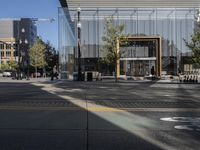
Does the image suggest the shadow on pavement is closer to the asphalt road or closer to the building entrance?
the asphalt road

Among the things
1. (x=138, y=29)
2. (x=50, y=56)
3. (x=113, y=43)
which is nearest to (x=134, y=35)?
(x=138, y=29)

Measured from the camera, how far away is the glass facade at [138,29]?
212 feet

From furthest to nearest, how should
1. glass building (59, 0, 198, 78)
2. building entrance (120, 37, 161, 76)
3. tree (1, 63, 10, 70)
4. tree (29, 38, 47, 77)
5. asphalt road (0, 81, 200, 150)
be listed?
tree (1, 63, 10, 70) → tree (29, 38, 47, 77) → building entrance (120, 37, 161, 76) → glass building (59, 0, 198, 78) → asphalt road (0, 81, 200, 150)

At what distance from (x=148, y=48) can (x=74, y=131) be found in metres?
54.1

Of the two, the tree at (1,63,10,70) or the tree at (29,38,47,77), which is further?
the tree at (1,63,10,70)

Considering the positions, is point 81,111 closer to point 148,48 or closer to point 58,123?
point 58,123

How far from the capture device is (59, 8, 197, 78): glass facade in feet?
212

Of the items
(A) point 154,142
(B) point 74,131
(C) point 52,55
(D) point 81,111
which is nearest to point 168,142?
(A) point 154,142

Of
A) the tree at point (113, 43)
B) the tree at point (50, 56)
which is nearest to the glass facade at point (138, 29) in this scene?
the tree at point (113, 43)

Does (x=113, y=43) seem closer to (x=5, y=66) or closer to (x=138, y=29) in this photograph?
(x=138, y=29)

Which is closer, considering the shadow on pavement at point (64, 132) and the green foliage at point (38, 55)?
the shadow on pavement at point (64, 132)

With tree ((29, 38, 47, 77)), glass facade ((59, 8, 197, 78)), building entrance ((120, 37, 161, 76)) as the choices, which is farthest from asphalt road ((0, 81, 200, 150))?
tree ((29, 38, 47, 77))

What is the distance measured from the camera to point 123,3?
64562mm

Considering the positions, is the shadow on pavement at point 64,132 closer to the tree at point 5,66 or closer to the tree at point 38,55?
the tree at point 38,55
